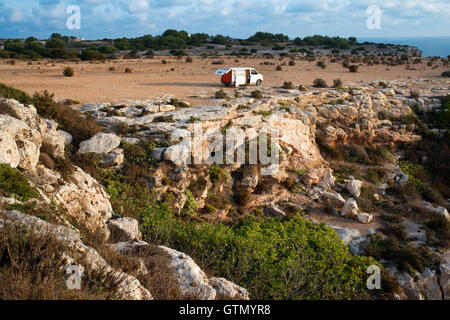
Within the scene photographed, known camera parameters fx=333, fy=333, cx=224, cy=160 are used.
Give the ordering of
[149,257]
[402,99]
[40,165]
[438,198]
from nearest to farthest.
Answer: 1. [149,257]
2. [40,165]
3. [438,198]
4. [402,99]

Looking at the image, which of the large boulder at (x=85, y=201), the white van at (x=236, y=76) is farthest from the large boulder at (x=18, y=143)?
the white van at (x=236, y=76)

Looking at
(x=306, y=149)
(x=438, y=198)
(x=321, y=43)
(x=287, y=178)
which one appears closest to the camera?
(x=287, y=178)

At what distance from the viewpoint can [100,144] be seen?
9.73 m

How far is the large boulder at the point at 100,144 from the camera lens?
953 cm

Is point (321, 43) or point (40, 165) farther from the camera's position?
point (321, 43)

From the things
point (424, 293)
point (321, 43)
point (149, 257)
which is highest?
point (321, 43)

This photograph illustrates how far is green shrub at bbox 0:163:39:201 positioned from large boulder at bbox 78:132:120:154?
343cm

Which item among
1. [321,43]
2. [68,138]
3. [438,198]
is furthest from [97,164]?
[321,43]

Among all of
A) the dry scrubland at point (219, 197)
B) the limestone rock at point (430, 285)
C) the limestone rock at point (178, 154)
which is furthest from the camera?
the limestone rock at point (178, 154)

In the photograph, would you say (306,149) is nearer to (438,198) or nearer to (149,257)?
(438,198)

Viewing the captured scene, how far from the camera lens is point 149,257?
540 cm

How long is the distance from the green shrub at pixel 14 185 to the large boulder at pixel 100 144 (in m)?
3.43

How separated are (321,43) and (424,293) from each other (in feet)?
224

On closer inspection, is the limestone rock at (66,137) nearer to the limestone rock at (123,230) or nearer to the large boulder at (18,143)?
the large boulder at (18,143)
